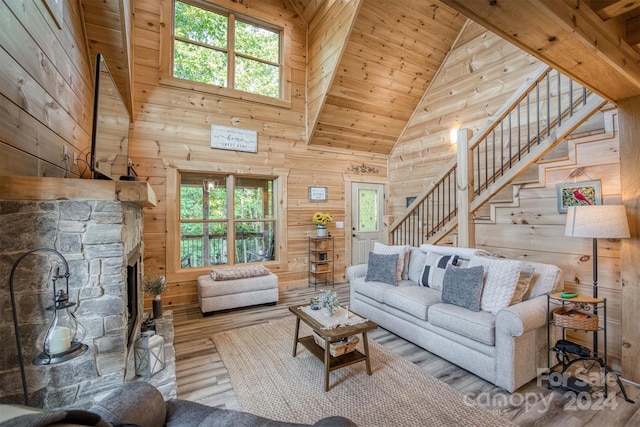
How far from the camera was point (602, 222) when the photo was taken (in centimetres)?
215

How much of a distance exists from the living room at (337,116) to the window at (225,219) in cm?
15

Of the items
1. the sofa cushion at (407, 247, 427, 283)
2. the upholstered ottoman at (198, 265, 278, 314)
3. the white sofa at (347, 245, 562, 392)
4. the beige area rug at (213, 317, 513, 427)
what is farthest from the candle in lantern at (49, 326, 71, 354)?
the sofa cushion at (407, 247, 427, 283)

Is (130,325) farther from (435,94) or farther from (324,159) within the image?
(435,94)

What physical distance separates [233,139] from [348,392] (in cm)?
387

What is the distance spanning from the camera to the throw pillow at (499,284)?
7.70 feet

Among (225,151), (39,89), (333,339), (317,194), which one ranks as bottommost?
(333,339)

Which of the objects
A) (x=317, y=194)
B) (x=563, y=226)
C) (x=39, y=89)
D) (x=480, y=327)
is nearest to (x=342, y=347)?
(x=480, y=327)

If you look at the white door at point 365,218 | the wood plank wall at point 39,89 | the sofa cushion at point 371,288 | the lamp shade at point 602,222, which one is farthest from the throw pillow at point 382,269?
the wood plank wall at point 39,89

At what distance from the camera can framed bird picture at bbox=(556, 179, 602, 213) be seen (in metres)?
2.64

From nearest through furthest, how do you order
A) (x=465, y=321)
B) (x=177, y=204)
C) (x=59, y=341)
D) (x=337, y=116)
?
(x=59, y=341), (x=465, y=321), (x=177, y=204), (x=337, y=116)

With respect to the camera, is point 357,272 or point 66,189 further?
point 357,272

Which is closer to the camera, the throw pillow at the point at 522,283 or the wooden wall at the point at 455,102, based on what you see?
the throw pillow at the point at 522,283

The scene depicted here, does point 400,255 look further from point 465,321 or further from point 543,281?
point 543,281

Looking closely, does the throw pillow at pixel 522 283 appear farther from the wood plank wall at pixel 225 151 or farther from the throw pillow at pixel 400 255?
the wood plank wall at pixel 225 151
